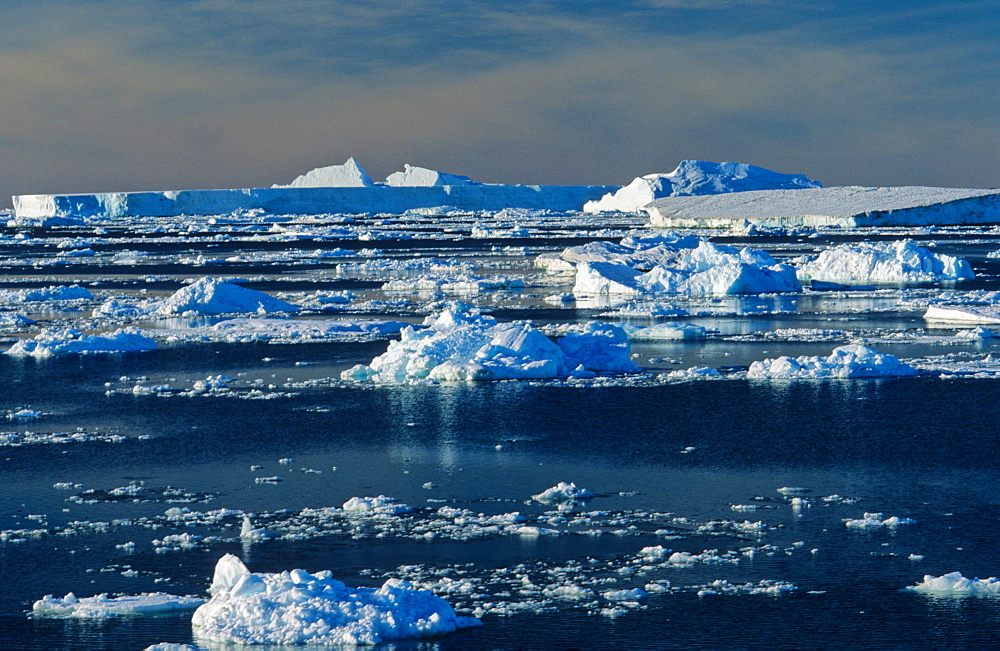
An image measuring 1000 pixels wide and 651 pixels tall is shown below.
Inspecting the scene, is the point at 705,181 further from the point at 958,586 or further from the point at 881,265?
the point at 958,586

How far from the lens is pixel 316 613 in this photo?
17.8ft

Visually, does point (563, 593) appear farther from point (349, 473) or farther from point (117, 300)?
point (117, 300)

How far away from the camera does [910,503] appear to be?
7.72m

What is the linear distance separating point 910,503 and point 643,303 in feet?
44.2

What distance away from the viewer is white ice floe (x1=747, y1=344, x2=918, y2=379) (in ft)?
40.8

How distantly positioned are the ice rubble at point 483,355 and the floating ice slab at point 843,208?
128 feet

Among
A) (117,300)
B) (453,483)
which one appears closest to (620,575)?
(453,483)

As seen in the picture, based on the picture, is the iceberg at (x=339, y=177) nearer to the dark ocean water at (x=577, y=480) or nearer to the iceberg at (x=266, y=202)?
the iceberg at (x=266, y=202)

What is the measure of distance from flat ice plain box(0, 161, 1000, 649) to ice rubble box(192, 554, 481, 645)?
0.04 feet

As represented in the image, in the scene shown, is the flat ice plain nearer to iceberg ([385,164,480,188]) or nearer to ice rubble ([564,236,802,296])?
ice rubble ([564,236,802,296])

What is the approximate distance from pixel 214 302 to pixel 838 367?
34.4ft

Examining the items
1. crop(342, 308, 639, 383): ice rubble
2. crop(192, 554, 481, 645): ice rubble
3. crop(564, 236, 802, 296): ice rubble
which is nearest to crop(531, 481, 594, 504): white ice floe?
crop(192, 554, 481, 645): ice rubble

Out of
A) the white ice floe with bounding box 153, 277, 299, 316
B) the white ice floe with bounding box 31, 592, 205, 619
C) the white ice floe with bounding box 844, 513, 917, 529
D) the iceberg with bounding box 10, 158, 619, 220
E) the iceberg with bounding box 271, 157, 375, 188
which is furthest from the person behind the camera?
the iceberg with bounding box 271, 157, 375, 188

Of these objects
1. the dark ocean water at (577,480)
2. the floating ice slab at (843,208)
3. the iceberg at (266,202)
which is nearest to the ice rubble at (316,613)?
the dark ocean water at (577,480)
